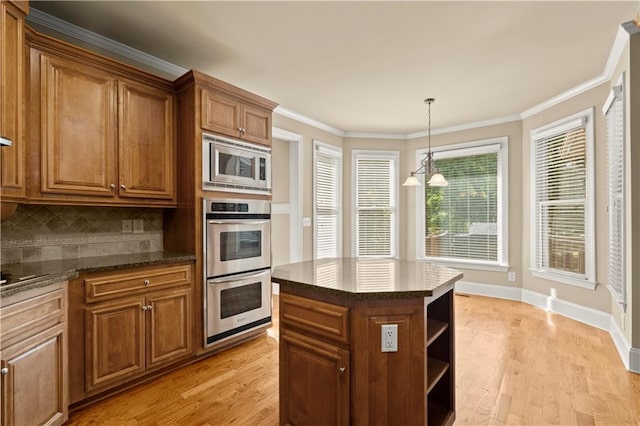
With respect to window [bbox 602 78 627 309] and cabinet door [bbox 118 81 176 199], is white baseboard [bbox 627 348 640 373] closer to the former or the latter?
window [bbox 602 78 627 309]

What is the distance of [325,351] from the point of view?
1608 millimetres

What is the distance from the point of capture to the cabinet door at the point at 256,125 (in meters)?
3.13

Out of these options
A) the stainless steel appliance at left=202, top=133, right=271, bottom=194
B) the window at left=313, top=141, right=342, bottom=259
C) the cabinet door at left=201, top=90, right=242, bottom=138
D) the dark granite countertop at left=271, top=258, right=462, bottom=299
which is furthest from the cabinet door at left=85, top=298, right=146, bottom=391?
the window at left=313, top=141, right=342, bottom=259

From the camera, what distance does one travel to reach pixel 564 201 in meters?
3.99

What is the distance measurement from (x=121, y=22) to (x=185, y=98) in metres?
0.66

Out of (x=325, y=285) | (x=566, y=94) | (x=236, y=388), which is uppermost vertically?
(x=566, y=94)

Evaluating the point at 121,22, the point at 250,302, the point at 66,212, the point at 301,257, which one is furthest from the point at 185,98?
the point at 301,257

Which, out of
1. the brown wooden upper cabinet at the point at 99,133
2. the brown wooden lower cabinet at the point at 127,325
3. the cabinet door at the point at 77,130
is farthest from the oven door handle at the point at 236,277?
the cabinet door at the point at 77,130

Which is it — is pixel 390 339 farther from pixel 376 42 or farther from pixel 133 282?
pixel 376 42

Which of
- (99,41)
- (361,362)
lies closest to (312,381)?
(361,362)

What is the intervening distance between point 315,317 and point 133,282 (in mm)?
1477

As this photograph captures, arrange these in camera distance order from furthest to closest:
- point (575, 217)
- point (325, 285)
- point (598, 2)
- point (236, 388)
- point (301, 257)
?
point (301, 257) < point (575, 217) < point (236, 388) < point (598, 2) < point (325, 285)

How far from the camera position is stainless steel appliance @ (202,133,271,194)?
9.18 feet

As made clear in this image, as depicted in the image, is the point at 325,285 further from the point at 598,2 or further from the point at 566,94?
the point at 566,94
